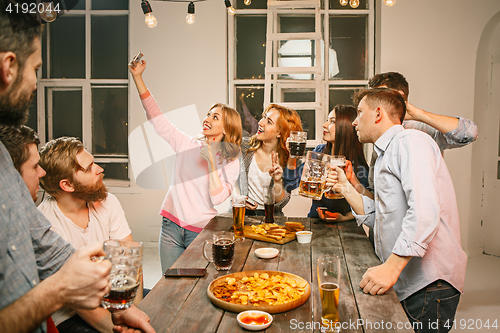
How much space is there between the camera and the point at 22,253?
92cm

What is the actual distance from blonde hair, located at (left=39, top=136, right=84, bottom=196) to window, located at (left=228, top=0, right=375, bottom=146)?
10.1ft

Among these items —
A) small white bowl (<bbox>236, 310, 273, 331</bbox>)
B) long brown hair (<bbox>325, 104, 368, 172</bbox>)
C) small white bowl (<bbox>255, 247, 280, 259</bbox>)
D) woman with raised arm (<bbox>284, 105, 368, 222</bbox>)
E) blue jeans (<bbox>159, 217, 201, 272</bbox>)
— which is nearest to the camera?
small white bowl (<bbox>236, 310, 273, 331</bbox>)

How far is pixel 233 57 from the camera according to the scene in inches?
190

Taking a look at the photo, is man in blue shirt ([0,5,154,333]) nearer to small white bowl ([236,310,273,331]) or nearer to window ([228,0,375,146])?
small white bowl ([236,310,273,331])

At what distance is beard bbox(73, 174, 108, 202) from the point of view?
1871mm

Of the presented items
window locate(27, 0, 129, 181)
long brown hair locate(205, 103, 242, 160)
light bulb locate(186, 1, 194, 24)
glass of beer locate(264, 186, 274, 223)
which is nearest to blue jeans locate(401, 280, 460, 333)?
glass of beer locate(264, 186, 274, 223)

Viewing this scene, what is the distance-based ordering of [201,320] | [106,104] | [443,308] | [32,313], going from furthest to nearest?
[106,104], [443,308], [201,320], [32,313]

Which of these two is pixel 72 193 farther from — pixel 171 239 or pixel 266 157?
pixel 266 157

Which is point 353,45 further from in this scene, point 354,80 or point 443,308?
point 443,308

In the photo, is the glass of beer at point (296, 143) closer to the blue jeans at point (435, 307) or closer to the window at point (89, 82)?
the blue jeans at point (435, 307)

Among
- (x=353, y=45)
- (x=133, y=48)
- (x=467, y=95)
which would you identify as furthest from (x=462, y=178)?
(x=133, y=48)

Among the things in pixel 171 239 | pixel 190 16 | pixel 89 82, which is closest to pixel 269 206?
pixel 171 239

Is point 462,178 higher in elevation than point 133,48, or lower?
lower

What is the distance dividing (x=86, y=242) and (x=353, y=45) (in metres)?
4.10
